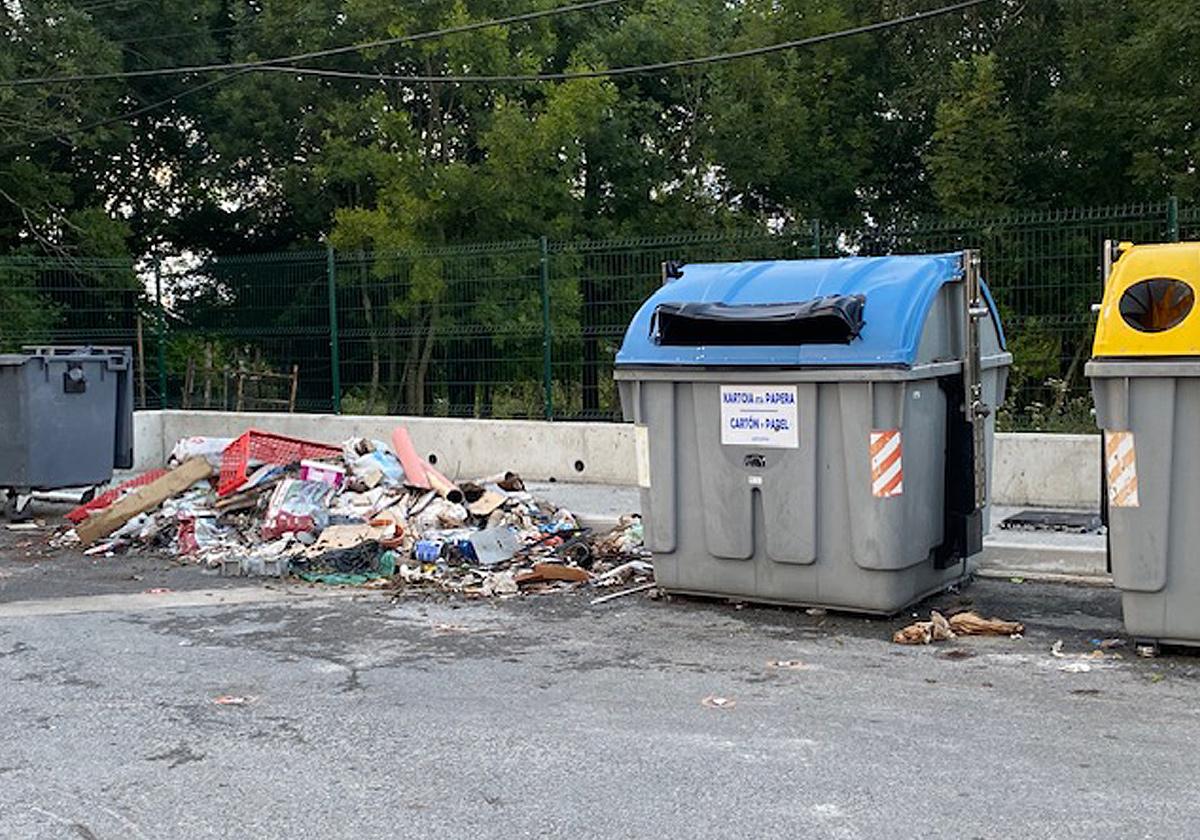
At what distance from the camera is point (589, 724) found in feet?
17.8

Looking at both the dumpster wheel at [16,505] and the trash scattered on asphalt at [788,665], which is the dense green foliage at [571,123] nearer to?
the dumpster wheel at [16,505]

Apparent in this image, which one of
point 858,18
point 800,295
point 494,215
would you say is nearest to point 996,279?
point 800,295

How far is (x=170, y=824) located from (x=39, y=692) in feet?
7.01

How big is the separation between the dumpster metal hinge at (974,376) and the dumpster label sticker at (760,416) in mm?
1016

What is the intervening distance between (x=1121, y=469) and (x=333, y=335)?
387 inches

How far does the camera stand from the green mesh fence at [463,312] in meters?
10.5

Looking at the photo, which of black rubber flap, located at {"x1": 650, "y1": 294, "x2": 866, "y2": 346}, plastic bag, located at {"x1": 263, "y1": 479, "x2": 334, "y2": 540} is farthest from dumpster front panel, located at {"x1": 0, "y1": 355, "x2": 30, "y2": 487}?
black rubber flap, located at {"x1": 650, "y1": 294, "x2": 866, "y2": 346}

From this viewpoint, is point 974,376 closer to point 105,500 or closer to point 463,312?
point 463,312

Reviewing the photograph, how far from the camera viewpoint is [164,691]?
20.1 feet

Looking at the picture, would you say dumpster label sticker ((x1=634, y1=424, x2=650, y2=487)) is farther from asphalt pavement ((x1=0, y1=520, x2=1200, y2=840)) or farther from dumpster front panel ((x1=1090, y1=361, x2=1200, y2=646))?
dumpster front panel ((x1=1090, y1=361, x2=1200, y2=646))

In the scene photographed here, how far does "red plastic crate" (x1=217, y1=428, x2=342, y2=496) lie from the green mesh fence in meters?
2.23

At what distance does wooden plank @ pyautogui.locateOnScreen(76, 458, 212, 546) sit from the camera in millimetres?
10789

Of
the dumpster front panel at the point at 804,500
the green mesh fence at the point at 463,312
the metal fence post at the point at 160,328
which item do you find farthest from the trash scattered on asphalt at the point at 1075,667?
the metal fence post at the point at 160,328

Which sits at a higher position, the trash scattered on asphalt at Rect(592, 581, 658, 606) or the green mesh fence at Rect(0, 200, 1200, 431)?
the green mesh fence at Rect(0, 200, 1200, 431)
